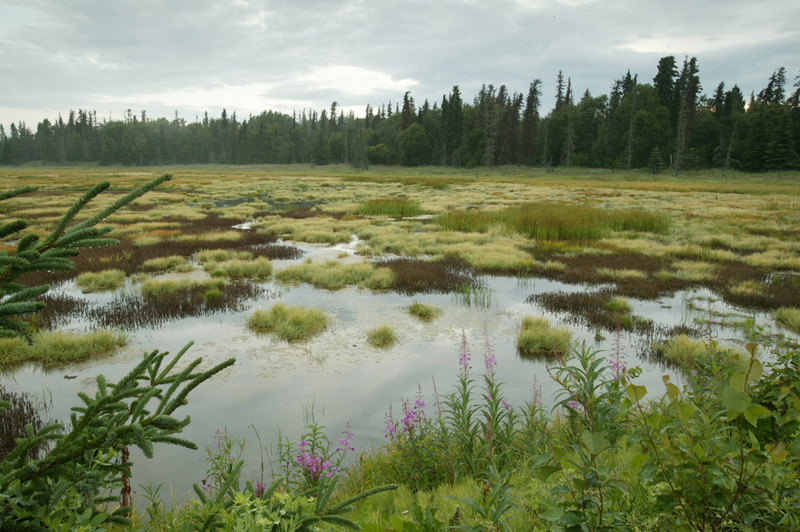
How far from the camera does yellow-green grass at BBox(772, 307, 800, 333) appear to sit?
9.64 meters

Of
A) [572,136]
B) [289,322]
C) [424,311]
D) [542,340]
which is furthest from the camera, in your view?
[572,136]

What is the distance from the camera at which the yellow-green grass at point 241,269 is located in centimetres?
1421

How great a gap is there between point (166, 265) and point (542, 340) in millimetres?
12598

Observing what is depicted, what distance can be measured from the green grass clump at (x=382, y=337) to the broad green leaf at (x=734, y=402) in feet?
24.2

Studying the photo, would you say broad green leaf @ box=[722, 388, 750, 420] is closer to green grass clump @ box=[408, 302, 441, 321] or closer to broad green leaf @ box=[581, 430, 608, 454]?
broad green leaf @ box=[581, 430, 608, 454]

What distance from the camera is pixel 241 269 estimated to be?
14406mm

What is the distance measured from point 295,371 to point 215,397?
1.38 meters

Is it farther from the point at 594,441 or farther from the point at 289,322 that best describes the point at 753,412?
the point at 289,322

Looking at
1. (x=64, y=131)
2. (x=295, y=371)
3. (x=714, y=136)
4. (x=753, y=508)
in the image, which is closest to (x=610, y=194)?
(x=295, y=371)

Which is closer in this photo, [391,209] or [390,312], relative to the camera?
[390,312]

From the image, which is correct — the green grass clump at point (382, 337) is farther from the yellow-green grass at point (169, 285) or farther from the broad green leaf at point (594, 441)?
the broad green leaf at point (594, 441)

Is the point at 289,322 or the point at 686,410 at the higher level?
the point at 686,410

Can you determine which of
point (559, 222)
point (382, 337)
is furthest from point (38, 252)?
point (559, 222)

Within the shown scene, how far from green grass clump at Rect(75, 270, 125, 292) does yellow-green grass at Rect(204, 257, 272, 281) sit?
8.37ft
